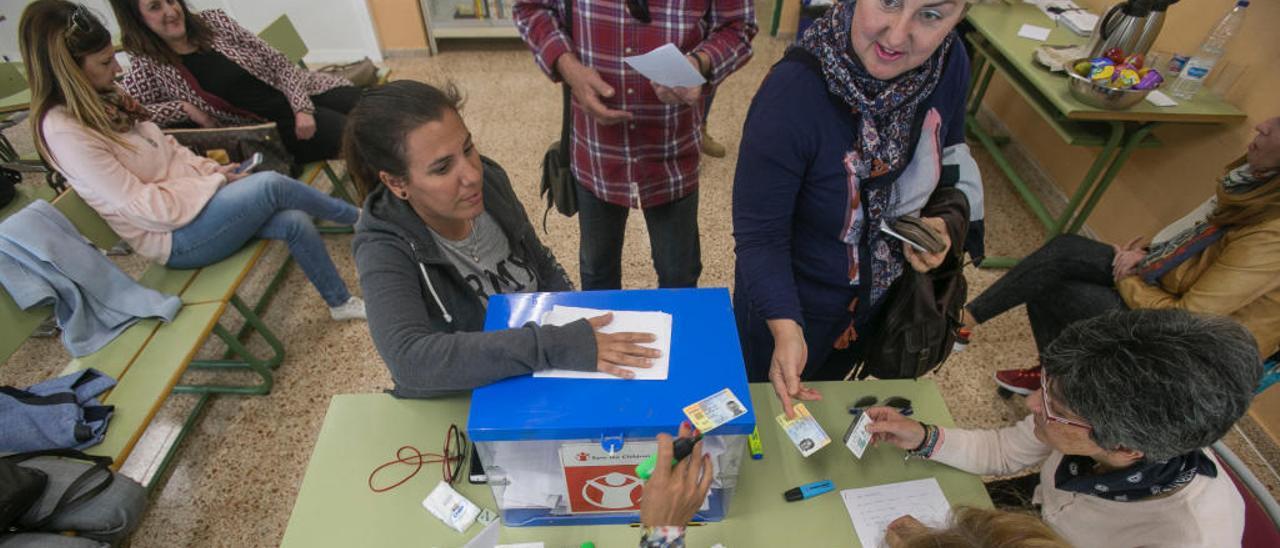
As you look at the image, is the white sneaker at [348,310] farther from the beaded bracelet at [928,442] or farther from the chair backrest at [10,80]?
the chair backrest at [10,80]

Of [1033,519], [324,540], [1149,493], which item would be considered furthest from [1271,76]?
[324,540]

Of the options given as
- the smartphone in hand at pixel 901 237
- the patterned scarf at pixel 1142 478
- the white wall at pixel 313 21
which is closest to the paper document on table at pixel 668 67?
the smartphone in hand at pixel 901 237

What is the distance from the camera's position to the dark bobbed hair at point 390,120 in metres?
1.17

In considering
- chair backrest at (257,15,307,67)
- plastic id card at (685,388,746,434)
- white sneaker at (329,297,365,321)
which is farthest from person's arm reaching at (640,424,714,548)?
chair backrest at (257,15,307,67)

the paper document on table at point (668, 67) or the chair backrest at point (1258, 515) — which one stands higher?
the paper document on table at point (668, 67)

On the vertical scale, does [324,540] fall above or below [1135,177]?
above

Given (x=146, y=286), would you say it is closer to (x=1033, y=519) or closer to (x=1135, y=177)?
(x=1033, y=519)

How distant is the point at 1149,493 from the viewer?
1.01 m

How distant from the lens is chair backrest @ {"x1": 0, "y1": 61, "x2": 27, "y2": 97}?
127 inches

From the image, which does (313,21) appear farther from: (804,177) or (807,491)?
(807,491)

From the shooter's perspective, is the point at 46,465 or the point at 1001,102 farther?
the point at 1001,102

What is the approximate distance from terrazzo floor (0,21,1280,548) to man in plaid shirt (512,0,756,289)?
101 cm

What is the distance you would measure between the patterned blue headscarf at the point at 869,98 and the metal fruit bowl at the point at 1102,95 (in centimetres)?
172

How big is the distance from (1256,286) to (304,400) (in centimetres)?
330
